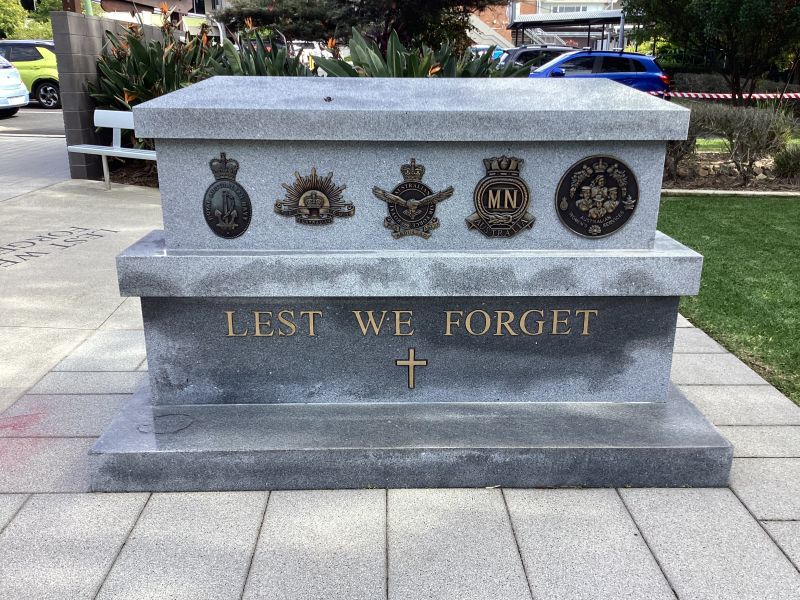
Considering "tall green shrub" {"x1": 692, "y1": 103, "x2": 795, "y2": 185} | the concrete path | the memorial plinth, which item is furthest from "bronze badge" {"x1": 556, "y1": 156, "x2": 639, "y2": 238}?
"tall green shrub" {"x1": 692, "y1": 103, "x2": 795, "y2": 185}

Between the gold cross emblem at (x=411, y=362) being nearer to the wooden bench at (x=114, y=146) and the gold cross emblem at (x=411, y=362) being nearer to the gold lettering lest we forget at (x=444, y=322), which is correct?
the gold lettering lest we forget at (x=444, y=322)

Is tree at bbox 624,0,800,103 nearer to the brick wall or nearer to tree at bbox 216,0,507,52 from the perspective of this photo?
tree at bbox 216,0,507,52

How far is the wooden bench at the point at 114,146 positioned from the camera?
9344 millimetres

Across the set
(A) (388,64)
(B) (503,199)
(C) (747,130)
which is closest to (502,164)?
(B) (503,199)

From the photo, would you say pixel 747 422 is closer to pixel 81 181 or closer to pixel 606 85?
pixel 606 85

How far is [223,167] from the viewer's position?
9.86ft

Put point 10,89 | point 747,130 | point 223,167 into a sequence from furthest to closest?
1. point 10,89
2. point 747,130
3. point 223,167

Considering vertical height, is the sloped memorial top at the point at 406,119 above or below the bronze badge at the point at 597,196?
above

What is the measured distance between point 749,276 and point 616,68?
551 inches

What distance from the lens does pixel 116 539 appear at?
268 cm

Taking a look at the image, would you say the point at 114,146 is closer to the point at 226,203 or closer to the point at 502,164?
the point at 226,203

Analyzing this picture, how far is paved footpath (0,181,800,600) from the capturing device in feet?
8.07

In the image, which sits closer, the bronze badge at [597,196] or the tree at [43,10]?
the bronze badge at [597,196]

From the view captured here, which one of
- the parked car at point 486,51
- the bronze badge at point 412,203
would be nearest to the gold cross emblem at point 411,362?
the bronze badge at point 412,203
